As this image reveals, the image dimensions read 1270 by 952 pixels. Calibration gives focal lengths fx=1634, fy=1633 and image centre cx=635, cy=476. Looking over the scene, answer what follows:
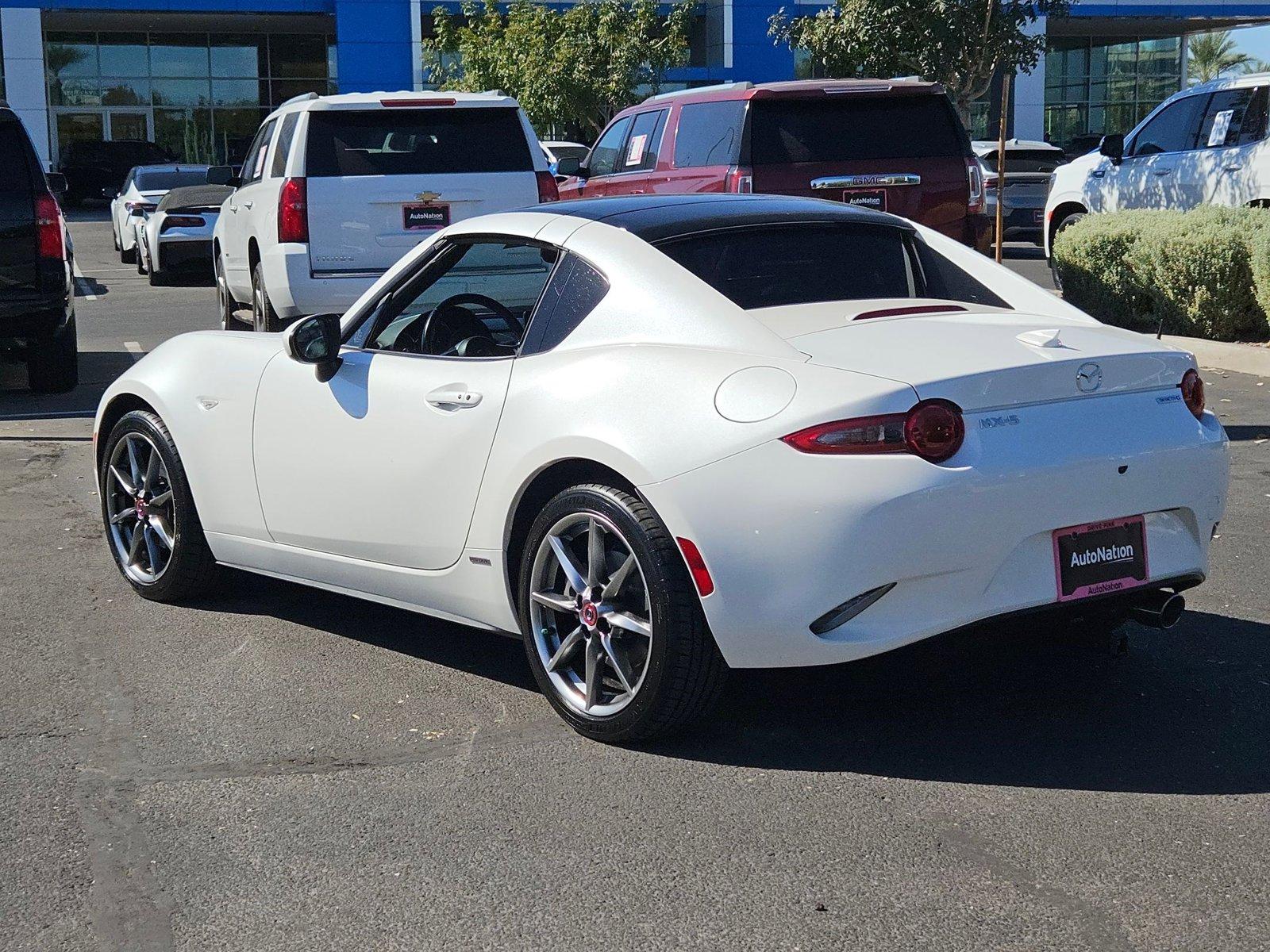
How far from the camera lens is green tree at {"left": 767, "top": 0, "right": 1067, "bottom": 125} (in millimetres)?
22297

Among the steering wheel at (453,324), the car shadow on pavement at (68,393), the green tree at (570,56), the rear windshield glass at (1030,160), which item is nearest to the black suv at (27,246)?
the car shadow on pavement at (68,393)

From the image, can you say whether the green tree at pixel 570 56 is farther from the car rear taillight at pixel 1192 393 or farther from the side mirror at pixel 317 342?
the car rear taillight at pixel 1192 393

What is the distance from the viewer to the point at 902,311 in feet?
15.7

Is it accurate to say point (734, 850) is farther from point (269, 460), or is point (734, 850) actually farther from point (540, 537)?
point (269, 460)

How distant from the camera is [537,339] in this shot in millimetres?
4773

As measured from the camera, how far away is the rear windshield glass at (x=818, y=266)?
15.9 ft

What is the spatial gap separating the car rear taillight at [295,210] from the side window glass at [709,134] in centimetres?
305

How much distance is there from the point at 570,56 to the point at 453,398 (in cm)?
3270

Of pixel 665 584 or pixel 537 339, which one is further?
pixel 537 339

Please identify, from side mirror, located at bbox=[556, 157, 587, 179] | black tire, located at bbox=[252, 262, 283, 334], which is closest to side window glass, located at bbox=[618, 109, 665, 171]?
side mirror, located at bbox=[556, 157, 587, 179]

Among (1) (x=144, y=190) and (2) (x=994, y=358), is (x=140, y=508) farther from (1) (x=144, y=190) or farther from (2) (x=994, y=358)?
(1) (x=144, y=190)

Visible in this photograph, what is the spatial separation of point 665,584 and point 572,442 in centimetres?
50

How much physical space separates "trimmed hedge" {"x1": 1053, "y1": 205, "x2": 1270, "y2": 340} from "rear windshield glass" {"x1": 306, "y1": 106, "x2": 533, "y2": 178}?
17.0 feet

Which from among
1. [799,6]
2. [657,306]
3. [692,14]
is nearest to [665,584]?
[657,306]
